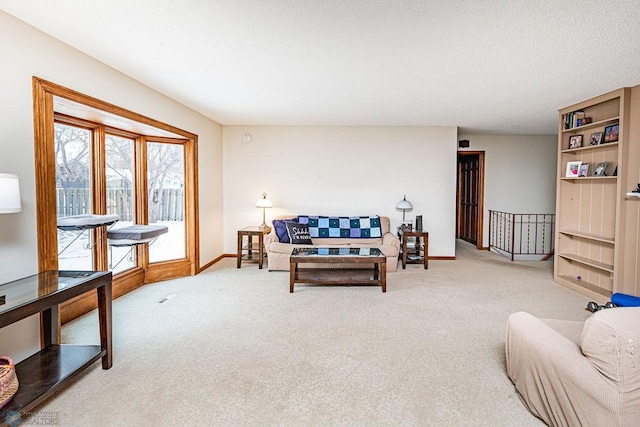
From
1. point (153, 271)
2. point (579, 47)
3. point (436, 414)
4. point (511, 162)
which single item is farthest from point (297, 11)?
point (511, 162)

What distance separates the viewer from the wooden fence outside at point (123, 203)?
3.25 meters

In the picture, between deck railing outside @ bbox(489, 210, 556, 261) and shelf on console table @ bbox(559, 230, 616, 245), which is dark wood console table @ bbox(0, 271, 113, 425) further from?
deck railing outside @ bbox(489, 210, 556, 261)

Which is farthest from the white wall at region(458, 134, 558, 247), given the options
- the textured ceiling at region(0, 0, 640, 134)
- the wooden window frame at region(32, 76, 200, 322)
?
the wooden window frame at region(32, 76, 200, 322)

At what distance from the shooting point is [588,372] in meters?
1.47

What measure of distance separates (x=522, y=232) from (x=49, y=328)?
758cm

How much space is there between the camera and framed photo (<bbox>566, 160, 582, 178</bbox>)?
4.25 metres

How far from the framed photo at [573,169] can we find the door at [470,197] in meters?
2.51

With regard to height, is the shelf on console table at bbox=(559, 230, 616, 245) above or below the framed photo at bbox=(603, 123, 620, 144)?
below

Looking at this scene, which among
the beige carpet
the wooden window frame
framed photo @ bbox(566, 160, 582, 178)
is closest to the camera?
the beige carpet

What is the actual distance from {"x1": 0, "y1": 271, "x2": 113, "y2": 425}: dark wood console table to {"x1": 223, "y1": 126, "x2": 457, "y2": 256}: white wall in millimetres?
3796

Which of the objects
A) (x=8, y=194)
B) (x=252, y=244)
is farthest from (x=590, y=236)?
(x=8, y=194)

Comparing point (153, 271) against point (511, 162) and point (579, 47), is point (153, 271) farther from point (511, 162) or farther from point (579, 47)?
point (511, 162)

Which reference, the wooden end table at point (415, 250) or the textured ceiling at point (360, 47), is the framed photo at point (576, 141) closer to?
the textured ceiling at point (360, 47)

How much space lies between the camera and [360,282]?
164 inches
